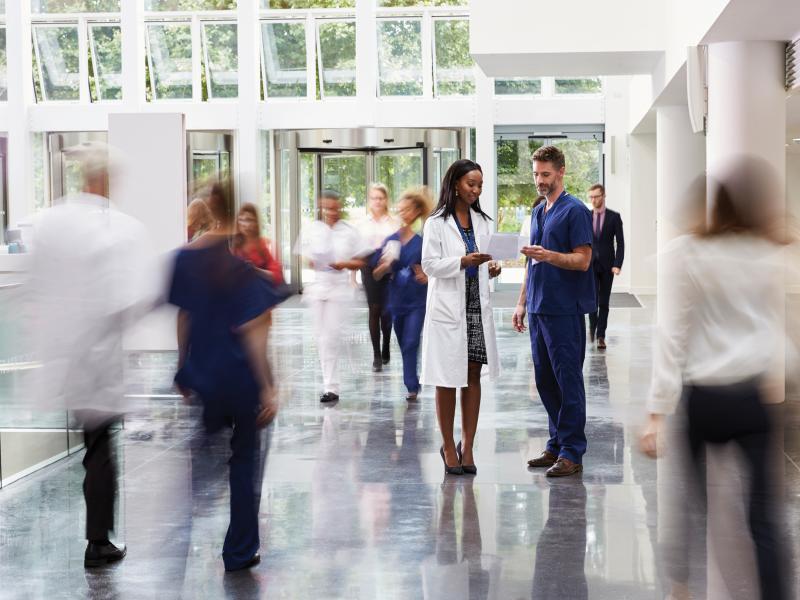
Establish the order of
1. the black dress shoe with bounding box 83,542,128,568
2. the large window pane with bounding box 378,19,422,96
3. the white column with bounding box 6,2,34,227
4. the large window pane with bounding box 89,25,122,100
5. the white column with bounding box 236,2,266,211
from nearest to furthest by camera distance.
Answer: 1. the black dress shoe with bounding box 83,542,128,568
2. the white column with bounding box 236,2,266,211
3. the white column with bounding box 6,2,34,227
4. the large window pane with bounding box 378,19,422,96
5. the large window pane with bounding box 89,25,122,100

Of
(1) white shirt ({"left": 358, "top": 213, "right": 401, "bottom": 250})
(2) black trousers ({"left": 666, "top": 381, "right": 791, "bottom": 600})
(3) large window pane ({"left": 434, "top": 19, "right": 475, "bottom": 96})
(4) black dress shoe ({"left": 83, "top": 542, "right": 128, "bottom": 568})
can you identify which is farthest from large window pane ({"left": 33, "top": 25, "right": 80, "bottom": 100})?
(2) black trousers ({"left": 666, "top": 381, "right": 791, "bottom": 600})

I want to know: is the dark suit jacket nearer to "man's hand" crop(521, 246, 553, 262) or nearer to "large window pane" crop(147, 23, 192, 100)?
"man's hand" crop(521, 246, 553, 262)

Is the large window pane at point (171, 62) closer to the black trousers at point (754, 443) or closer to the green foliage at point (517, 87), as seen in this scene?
the green foliage at point (517, 87)

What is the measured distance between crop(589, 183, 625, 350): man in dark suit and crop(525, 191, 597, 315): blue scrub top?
643 centimetres

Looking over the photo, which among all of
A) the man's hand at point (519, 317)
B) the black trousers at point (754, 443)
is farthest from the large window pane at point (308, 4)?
the black trousers at point (754, 443)

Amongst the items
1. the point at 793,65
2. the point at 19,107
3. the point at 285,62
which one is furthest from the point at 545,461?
the point at 19,107

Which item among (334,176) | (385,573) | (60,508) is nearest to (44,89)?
(334,176)

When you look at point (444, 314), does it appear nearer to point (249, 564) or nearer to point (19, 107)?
point (249, 564)

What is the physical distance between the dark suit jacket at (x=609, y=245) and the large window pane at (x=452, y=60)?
10.6m

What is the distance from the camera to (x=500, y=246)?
624 cm

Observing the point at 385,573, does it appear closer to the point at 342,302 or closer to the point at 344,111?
the point at 342,302

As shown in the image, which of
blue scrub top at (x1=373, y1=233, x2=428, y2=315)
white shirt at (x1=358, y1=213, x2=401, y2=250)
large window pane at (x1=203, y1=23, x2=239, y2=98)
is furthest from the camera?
large window pane at (x1=203, y1=23, x2=239, y2=98)

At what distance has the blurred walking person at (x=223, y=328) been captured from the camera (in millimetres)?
4441

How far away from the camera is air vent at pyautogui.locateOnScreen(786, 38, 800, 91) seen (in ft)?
31.4
